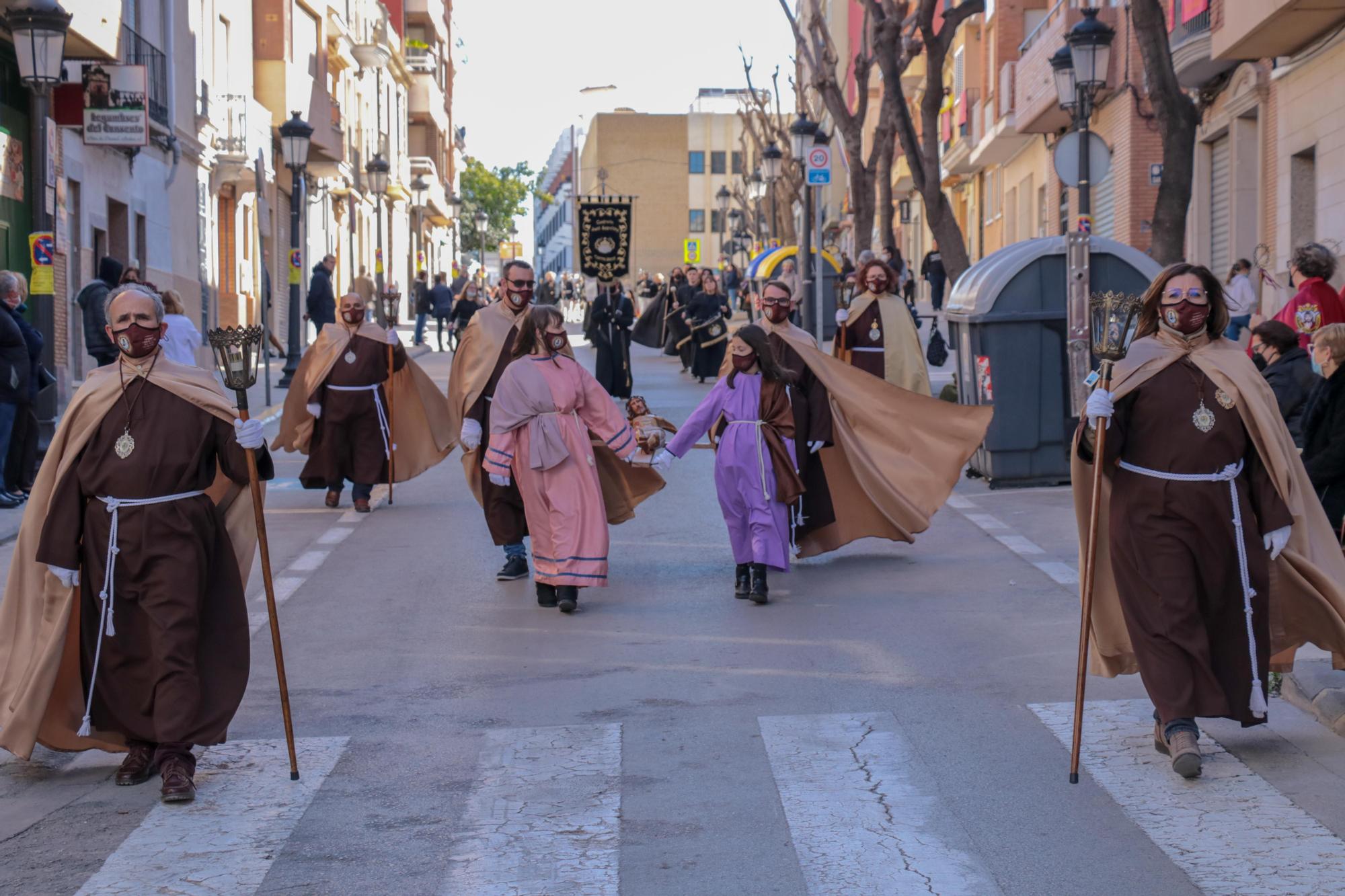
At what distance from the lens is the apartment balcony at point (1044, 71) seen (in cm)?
2902

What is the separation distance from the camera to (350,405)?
46.2ft

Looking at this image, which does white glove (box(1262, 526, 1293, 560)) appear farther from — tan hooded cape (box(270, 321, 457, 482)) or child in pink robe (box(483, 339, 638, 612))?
tan hooded cape (box(270, 321, 457, 482))

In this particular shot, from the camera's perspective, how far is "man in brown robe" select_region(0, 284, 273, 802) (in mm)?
6172

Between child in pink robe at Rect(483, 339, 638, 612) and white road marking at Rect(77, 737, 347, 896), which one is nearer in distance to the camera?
white road marking at Rect(77, 737, 347, 896)

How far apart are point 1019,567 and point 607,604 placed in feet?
8.40

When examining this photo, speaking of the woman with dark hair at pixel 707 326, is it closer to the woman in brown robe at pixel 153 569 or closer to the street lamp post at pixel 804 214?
the street lamp post at pixel 804 214

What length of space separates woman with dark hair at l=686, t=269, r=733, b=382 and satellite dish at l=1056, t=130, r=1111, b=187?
12.2 meters

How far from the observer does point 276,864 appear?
5.32 metres

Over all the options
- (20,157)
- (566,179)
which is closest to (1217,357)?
(20,157)

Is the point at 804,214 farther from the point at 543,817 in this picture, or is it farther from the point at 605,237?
the point at 543,817

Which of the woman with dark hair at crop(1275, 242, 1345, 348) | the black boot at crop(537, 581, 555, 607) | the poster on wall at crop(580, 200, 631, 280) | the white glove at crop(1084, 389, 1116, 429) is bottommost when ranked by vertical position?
the black boot at crop(537, 581, 555, 607)

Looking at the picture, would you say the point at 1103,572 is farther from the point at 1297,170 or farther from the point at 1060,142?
the point at 1297,170

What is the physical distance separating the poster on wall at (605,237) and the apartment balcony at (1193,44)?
476 inches

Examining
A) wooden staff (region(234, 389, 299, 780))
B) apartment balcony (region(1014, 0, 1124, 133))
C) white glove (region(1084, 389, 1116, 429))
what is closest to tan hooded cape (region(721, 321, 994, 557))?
white glove (region(1084, 389, 1116, 429))
